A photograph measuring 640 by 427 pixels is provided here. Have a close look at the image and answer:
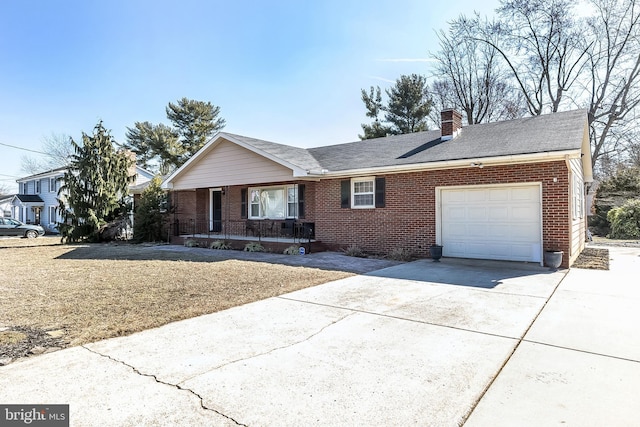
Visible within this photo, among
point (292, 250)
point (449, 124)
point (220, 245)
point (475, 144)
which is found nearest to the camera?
point (475, 144)

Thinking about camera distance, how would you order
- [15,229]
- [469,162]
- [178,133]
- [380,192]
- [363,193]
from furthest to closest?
[178,133], [15,229], [363,193], [380,192], [469,162]

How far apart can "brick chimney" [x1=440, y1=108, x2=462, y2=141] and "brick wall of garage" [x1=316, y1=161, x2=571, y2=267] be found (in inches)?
111

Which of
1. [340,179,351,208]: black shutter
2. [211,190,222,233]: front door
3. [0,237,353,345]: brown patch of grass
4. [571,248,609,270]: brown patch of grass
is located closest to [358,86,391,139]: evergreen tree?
[211,190,222,233]: front door

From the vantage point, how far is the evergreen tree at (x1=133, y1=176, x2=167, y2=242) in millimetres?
18078

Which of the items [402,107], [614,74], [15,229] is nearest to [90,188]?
[15,229]

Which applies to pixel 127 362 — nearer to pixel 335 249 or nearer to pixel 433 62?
pixel 335 249

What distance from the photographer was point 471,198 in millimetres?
10477

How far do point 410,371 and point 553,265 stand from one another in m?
7.38

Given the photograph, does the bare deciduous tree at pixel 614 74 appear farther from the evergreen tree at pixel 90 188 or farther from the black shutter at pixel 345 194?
the evergreen tree at pixel 90 188

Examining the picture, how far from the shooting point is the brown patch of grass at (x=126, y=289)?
16.5ft

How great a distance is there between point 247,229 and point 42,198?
2813 centimetres

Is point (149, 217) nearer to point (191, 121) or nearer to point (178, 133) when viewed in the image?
point (178, 133)

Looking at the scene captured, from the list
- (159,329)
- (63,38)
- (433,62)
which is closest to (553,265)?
(159,329)

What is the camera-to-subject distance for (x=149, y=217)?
1809 cm
